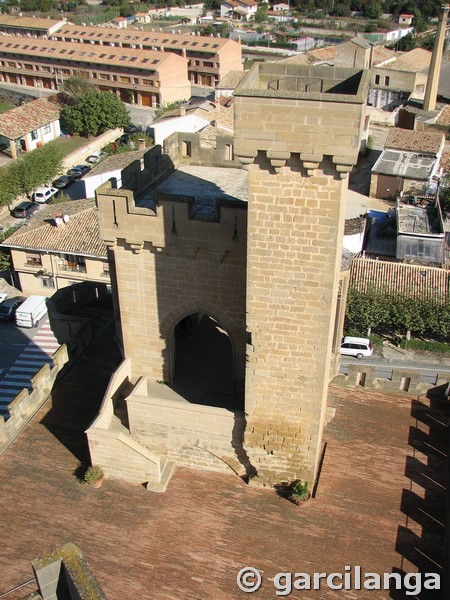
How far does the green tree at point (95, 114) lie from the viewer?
85.7 meters

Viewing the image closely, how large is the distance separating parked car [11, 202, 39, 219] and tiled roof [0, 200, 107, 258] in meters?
14.0

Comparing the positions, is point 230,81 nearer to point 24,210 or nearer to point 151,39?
point 151,39

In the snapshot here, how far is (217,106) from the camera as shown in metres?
77.1

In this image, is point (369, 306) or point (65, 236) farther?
point (65, 236)

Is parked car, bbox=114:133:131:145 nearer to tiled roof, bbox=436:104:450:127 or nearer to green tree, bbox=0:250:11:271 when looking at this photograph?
green tree, bbox=0:250:11:271

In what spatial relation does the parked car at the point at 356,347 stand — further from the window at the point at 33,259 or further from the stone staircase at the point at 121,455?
the window at the point at 33,259

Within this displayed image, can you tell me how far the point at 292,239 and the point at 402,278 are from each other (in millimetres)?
30874

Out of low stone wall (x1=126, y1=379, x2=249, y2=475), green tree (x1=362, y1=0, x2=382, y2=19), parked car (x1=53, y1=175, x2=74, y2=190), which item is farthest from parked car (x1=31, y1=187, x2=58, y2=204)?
green tree (x1=362, y1=0, x2=382, y2=19)

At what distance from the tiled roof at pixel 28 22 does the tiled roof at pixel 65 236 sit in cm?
8949

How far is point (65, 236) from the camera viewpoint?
4975 cm

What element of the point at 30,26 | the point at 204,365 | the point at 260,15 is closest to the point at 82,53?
the point at 30,26

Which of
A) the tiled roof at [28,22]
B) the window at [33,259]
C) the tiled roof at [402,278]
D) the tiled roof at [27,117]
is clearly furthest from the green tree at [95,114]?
the tiled roof at [402,278]

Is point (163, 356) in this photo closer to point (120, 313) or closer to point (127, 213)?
point (120, 313)

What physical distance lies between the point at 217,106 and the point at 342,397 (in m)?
60.4
